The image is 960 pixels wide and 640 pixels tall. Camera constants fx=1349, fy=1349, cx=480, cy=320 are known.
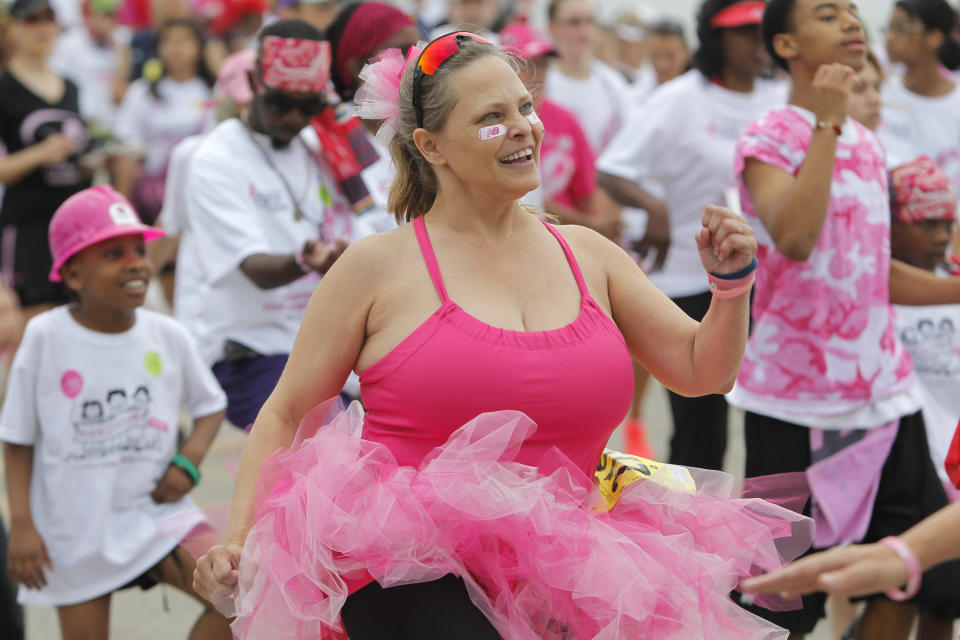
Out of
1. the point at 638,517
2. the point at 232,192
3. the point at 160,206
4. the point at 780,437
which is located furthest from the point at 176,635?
the point at 160,206

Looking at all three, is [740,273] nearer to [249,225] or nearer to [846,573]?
[846,573]

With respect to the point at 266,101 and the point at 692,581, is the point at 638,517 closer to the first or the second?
the point at 692,581

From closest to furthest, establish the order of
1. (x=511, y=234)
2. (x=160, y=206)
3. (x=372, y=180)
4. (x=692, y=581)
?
1. (x=692, y=581)
2. (x=511, y=234)
3. (x=372, y=180)
4. (x=160, y=206)

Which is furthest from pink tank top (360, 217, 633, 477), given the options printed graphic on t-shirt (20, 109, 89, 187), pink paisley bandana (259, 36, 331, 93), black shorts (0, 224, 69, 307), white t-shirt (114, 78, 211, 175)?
white t-shirt (114, 78, 211, 175)

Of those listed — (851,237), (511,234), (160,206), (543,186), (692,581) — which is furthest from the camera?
(160,206)

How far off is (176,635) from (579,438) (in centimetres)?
288

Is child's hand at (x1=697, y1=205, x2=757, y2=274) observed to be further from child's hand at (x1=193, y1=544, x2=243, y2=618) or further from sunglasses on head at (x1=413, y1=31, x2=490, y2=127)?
child's hand at (x1=193, y1=544, x2=243, y2=618)

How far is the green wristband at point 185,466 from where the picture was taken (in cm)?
440

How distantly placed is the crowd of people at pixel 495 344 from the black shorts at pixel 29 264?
0.7 inches

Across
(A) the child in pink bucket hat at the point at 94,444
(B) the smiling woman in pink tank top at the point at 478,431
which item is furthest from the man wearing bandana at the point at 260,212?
(B) the smiling woman in pink tank top at the point at 478,431

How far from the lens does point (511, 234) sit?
126 inches

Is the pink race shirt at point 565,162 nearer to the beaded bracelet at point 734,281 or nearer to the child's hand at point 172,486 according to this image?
the child's hand at point 172,486

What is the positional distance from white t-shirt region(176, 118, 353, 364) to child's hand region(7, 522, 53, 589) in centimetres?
96

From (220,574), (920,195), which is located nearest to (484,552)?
(220,574)
